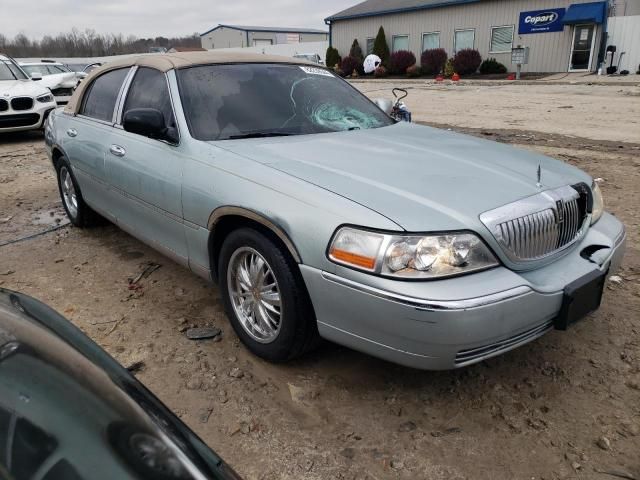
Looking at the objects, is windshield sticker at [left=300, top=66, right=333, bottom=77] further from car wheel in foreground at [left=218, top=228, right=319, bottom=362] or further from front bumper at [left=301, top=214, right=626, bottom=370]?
front bumper at [left=301, top=214, right=626, bottom=370]

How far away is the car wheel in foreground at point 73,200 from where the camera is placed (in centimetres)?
489

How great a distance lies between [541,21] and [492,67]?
306cm

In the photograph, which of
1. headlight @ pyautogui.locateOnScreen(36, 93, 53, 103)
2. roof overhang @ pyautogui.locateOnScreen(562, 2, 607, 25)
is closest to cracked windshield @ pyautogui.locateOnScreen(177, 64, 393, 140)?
headlight @ pyautogui.locateOnScreen(36, 93, 53, 103)

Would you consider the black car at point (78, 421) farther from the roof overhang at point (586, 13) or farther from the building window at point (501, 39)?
the building window at point (501, 39)

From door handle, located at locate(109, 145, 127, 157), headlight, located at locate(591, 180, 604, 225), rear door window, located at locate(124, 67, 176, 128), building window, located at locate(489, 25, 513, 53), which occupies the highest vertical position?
building window, located at locate(489, 25, 513, 53)

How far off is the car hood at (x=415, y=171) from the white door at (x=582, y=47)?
26595 millimetres

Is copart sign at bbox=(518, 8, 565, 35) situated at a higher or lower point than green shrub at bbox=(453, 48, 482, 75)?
higher

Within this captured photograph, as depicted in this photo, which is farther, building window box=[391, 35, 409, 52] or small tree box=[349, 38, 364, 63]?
small tree box=[349, 38, 364, 63]

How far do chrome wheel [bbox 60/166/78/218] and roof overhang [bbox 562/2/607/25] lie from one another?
85.8 ft

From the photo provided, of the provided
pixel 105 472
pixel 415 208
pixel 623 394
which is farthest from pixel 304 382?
pixel 105 472

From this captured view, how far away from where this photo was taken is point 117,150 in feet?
12.6

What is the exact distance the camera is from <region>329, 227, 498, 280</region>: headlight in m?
2.21

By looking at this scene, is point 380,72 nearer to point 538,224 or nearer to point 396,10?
point 396,10

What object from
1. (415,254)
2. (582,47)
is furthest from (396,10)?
(415,254)
